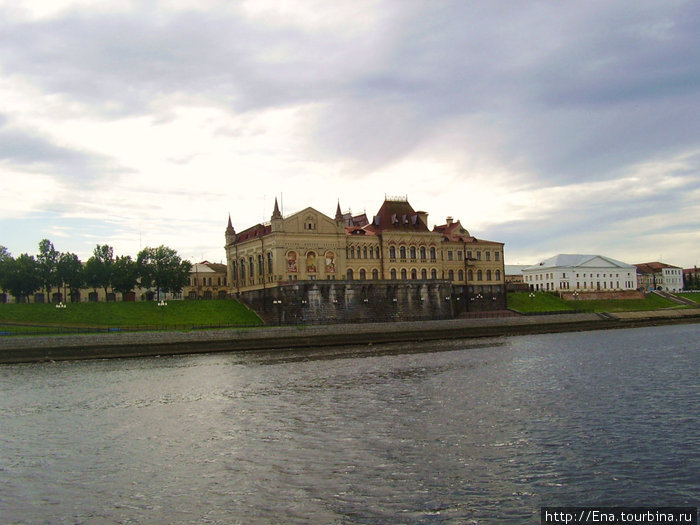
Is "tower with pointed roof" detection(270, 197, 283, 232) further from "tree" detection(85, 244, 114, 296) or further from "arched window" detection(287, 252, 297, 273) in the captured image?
"tree" detection(85, 244, 114, 296)

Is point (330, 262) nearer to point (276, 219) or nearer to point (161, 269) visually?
point (276, 219)

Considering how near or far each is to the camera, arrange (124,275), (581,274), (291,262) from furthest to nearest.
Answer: (581,274)
(124,275)
(291,262)

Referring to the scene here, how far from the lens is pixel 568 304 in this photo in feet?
399

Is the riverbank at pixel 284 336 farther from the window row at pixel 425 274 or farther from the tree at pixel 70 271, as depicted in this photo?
the tree at pixel 70 271

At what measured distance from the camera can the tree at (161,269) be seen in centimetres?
10769

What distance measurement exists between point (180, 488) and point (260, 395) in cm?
1800

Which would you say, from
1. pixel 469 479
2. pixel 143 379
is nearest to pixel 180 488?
pixel 469 479

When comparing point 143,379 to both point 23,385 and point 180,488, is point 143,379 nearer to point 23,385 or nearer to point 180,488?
point 23,385

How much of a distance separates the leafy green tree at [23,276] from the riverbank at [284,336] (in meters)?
39.1

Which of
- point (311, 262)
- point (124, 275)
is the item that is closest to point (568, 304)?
point (311, 262)

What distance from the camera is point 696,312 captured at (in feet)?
372

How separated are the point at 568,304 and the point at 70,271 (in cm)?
8339

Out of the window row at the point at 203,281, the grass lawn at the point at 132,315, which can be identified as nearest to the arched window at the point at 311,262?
the grass lawn at the point at 132,315

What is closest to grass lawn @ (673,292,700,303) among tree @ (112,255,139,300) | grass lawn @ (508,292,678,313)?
grass lawn @ (508,292,678,313)
